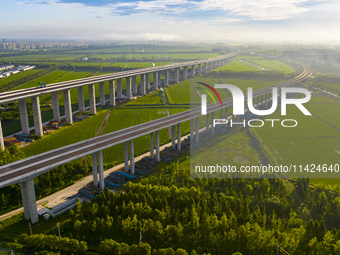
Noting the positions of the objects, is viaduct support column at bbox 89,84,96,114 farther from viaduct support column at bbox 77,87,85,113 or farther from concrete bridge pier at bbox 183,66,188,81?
concrete bridge pier at bbox 183,66,188,81

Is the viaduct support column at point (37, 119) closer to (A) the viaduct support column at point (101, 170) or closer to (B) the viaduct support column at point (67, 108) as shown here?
(B) the viaduct support column at point (67, 108)

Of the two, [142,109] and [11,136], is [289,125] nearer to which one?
[142,109]

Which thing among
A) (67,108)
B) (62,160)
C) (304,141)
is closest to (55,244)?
(62,160)

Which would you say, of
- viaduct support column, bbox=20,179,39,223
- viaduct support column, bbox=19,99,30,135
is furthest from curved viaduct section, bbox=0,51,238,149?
viaduct support column, bbox=20,179,39,223

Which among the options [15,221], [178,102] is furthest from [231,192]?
[178,102]

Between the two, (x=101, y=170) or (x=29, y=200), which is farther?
(x=101, y=170)

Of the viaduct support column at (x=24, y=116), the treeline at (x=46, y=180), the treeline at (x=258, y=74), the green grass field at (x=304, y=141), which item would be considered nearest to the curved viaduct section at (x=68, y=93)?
the viaduct support column at (x=24, y=116)

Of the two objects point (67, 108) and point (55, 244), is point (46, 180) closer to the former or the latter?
point (55, 244)

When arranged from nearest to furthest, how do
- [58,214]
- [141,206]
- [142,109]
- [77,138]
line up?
[141,206]
[58,214]
[77,138]
[142,109]
